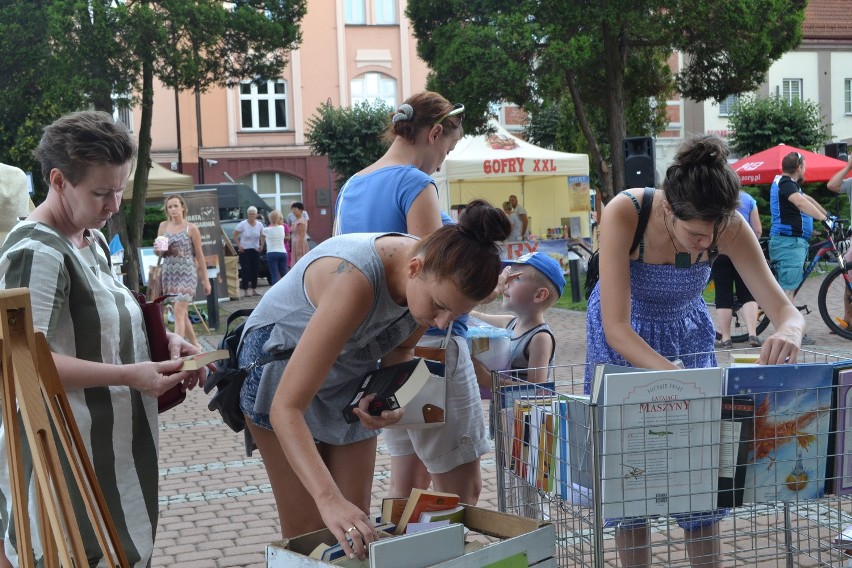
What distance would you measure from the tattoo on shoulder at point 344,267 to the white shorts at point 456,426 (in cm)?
99

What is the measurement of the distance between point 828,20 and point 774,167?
23429mm

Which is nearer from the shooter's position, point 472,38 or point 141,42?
point 141,42

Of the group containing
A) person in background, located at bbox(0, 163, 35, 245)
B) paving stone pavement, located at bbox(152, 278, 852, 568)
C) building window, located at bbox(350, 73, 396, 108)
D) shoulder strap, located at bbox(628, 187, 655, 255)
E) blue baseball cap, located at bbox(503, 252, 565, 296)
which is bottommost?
paving stone pavement, located at bbox(152, 278, 852, 568)

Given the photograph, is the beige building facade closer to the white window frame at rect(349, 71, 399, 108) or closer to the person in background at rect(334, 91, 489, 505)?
the white window frame at rect(349, 71, 399, 108)

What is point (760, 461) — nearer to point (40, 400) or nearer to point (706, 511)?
point (706, 511)

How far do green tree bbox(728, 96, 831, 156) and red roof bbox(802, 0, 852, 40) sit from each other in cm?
1061

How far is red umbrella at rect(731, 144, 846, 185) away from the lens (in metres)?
20.4

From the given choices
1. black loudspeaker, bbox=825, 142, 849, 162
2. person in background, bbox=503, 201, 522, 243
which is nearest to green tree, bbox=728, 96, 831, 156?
person in background, bbox=503, 201, 522, 243

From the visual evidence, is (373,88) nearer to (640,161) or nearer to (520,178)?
(520,178)

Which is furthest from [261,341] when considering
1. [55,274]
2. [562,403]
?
[562,403]

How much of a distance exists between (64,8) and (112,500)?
18417 millimetres

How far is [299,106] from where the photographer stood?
4191cm

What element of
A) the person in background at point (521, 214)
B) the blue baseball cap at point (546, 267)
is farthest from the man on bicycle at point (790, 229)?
the person in background at point (521, 214)

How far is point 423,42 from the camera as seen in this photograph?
2439 centimetres
